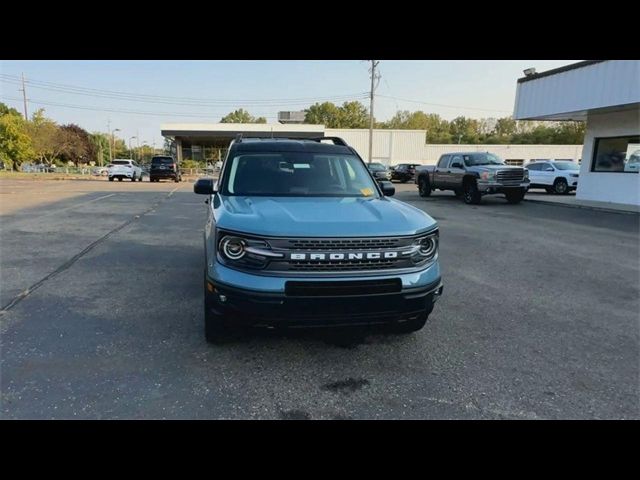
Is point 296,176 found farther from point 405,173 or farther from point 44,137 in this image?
point 44,137

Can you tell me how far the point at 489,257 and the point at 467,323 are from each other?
362 cm

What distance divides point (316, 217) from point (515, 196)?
15827 millimetres

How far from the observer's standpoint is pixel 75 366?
3338 millimetres

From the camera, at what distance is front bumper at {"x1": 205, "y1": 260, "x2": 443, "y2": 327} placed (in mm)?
2934

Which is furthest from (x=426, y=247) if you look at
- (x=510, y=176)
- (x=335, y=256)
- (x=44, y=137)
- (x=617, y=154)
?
(x=44, y=137)

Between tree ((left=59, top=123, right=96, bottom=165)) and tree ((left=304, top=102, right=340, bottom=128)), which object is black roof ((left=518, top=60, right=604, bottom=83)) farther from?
tree ((left=304, top=102, right=340, bottom=128))

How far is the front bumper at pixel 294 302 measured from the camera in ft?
9.62

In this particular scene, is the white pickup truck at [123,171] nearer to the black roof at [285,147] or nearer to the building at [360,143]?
the building at [360,143]

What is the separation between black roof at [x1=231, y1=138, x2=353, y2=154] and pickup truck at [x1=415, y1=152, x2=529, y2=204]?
1258 centimetres

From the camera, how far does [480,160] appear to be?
17031mm

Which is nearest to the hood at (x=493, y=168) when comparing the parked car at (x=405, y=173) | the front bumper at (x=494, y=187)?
the front bumper at (x=494, y=187)

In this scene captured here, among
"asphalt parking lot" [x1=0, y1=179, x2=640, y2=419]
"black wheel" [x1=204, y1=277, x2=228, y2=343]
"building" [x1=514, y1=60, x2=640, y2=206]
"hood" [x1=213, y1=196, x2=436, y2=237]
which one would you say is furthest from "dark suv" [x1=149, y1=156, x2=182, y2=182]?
"black wheel" [x1=204, y1=277, x2=228, y2=343]
